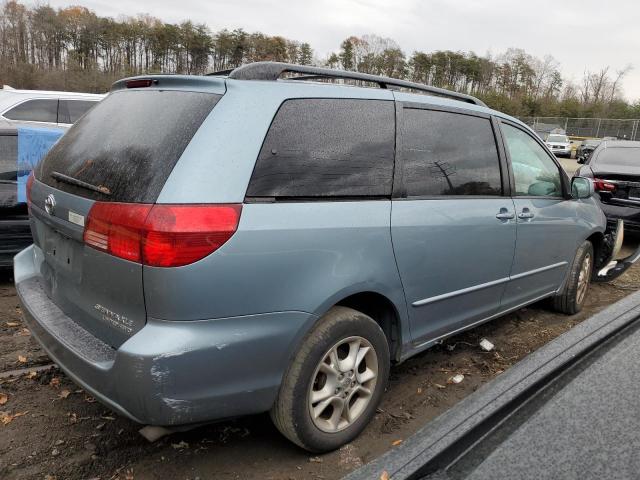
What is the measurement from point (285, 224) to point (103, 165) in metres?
0.84

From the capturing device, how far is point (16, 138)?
486 cm

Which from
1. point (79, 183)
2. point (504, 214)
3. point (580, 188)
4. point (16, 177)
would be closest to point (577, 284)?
point (580, 188)

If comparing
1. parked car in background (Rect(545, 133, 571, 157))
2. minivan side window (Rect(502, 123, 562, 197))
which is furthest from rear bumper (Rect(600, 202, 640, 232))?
parked car in background (Rect(545, 133, 571, 157))

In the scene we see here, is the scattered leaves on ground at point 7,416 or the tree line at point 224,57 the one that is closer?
the scattered leaves on ground at point 7,416

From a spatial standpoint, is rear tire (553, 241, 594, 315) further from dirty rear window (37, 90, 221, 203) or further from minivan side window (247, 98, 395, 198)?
dirty rear window (37, 90, 221, 203)

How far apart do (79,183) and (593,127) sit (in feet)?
154

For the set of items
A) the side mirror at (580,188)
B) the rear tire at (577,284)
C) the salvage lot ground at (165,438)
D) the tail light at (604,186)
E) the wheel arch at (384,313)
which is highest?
the side mirror at (580,188)

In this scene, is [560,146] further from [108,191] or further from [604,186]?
[108,191]

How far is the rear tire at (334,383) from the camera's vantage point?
2.22 metres

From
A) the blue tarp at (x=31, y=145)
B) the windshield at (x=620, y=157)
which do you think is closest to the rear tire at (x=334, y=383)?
the blue tarp at (x=31, y=145)

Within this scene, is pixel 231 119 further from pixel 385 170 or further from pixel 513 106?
pixel 513 106

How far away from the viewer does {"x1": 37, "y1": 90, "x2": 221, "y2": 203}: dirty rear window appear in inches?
79.0

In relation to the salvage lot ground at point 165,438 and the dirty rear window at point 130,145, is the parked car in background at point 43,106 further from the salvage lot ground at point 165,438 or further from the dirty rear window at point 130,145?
the dirty rear window at point 130,145

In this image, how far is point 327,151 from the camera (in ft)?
7.72
